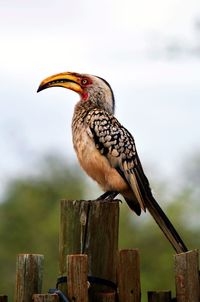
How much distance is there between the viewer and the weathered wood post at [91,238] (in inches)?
225

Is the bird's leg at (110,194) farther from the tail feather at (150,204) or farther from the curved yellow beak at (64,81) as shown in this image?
the curved yellow beak at (64,81)

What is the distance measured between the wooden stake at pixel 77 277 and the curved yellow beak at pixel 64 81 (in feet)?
7.35

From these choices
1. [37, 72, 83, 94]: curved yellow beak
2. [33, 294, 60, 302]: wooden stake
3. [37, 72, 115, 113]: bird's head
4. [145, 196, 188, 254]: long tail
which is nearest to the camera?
[33, 294, 60, 302]: wooden stake

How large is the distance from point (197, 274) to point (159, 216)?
1.38 metres

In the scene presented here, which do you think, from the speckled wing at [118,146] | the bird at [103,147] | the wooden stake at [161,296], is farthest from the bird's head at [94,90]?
the wooden stake at [161,296]

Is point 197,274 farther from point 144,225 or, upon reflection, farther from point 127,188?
point 144,225

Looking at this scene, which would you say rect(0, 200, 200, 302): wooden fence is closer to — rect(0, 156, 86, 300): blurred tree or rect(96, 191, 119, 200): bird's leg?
rect(96, 191, 119, 200): bird's leg

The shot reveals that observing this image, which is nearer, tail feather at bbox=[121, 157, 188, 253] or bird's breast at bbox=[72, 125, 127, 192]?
tail feather at bbox=[121, 157, 188, 253]

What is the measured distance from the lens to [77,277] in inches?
215

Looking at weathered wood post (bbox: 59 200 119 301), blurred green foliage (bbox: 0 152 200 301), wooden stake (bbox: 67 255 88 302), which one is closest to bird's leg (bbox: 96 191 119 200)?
weathered wood post (bbox: 59 200 119 301)

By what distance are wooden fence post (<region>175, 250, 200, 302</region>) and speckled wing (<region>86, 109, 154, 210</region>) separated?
75.0 inches

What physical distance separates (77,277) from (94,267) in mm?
263

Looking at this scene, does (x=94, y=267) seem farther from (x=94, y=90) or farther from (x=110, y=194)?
(x=94, y=90)

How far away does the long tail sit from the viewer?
6.55m
